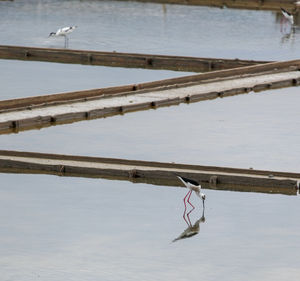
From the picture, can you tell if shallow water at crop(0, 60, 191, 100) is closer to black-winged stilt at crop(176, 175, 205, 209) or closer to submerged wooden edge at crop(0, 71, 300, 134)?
submerged wooden edge at crop(0, 71, 300, 134)

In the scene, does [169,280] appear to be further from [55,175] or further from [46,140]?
[46,140]

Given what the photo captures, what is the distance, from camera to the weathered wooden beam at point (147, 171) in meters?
17.2

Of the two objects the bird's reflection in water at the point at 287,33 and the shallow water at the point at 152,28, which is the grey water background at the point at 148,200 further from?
the bird's reflection in water at the point at 287,33

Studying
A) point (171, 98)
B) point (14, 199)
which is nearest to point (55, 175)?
point (14, 199)

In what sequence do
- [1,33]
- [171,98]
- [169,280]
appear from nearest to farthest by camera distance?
1. [169,280]
2. [171,98]
3. [1,33]

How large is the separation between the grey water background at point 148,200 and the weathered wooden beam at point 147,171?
207 mm

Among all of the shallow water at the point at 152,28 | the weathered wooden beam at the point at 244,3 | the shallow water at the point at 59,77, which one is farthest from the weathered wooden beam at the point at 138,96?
the weathered wooden beam at the point at 244,3

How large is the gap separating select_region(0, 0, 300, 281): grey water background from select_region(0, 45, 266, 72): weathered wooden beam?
2.16 ft

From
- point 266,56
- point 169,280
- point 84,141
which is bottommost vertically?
point 169,280

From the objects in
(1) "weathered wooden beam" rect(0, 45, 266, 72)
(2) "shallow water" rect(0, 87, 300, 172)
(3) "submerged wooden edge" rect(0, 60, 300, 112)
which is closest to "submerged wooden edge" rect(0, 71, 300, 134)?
(2) "shallow water" rect(0, 87, 300, 172)

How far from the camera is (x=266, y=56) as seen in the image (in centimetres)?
3275

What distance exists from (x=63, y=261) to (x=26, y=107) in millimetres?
9036

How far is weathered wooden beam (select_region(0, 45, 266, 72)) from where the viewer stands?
29.3 m

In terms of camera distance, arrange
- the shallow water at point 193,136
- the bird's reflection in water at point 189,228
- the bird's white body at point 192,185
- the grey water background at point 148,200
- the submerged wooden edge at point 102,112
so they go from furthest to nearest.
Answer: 1. the submerged wooden edge at point 102,112
2. the shallow water at point 193,136
3. the bird's white body at point 192,185
4. the bird's reflection in water at point 189,228
5. the grey water background at point 148,200
